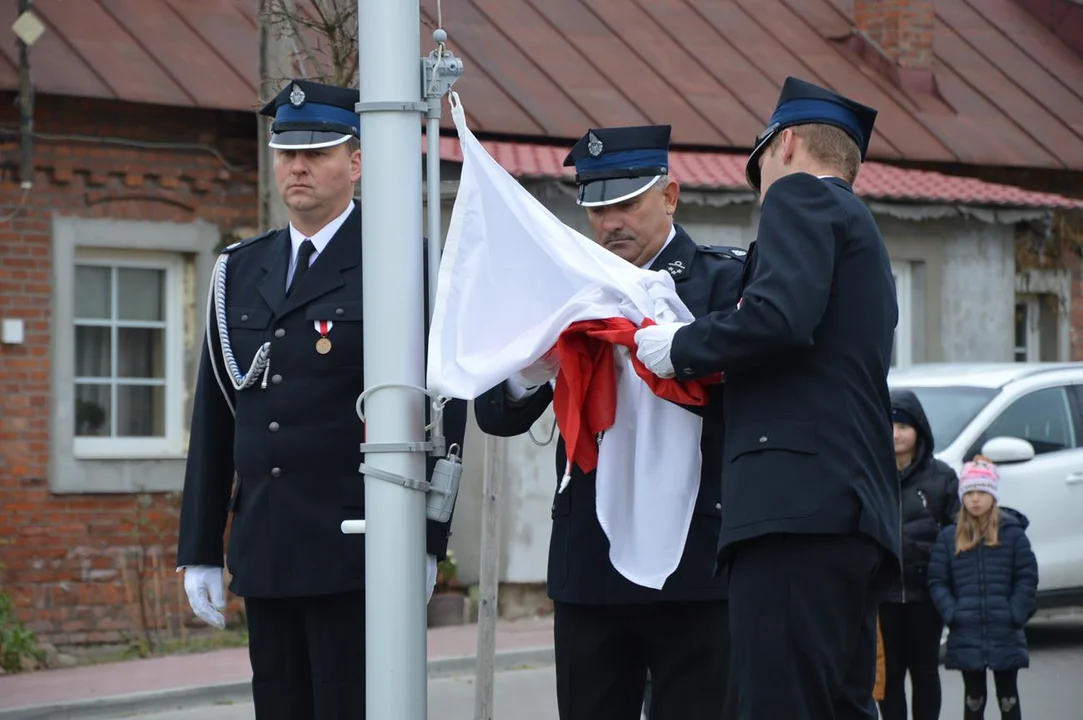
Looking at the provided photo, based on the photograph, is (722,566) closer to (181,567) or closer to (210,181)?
(181,567)

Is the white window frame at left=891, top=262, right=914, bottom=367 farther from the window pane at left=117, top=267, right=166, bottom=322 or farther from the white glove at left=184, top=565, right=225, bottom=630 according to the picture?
the white glove at left=184, top=565, right=225, bottom=630

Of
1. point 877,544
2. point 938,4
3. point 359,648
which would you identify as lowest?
point 359,648

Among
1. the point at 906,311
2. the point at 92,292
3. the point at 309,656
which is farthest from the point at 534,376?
the point at 906,311

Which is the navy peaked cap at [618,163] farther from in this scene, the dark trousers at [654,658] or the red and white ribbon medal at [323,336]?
the dark trousers at [654,658]

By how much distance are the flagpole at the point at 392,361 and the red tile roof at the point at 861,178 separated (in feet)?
26.6

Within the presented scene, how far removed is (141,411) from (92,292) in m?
0.93

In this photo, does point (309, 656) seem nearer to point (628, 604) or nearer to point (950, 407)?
point (628, 604)

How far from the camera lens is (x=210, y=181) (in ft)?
41.2

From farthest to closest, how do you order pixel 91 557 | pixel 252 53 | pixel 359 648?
1. pixel 252 53
2. pixel 91 557
3. pixel 359 648

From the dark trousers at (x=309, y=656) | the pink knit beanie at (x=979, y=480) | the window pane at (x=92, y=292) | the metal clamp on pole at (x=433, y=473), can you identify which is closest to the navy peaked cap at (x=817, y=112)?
the metal clamp on pole at (x=433, y=473)

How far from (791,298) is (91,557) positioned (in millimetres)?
9188

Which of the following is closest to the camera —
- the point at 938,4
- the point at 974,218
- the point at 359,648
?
the point at 359,648

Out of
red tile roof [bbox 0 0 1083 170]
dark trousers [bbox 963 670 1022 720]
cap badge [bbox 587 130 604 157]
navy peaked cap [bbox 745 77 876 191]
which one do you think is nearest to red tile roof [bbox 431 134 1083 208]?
red tile roof [bbox 0 0 1083 170]

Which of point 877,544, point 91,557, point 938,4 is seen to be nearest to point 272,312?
point 877,544
